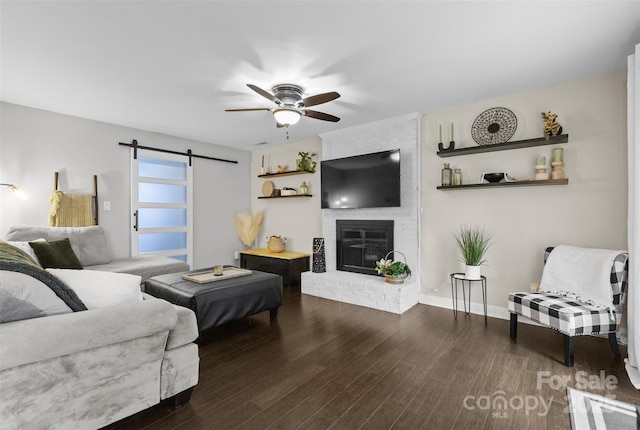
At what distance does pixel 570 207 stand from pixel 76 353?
396 centimetres

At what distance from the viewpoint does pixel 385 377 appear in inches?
86.8

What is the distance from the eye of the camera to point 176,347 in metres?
1.83

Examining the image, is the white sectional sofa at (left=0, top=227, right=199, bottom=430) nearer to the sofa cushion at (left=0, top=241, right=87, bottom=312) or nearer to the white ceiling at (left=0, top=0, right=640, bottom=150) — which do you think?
the sofa cushion at (left=0, top=241, right=87, bottom=312)

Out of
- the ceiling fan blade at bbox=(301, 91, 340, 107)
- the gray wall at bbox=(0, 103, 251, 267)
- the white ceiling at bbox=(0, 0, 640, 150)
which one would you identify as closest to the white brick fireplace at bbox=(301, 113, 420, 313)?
the white ceiling at bbox=(0, 0, 640, 150)

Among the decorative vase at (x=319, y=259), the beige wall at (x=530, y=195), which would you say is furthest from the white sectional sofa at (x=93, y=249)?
the beige wall at (x=530, y=195)

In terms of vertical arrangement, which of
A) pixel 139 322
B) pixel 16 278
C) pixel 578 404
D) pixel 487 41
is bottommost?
pixel 578 404

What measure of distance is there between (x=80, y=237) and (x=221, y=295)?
226 centimetres

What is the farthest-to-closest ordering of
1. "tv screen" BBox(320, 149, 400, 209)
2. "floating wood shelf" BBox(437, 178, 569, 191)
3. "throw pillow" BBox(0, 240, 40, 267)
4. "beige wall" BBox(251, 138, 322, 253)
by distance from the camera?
"beige wall" BBox(251, 138, 322, 253) → "tv screen" BBox(320, 149, 400, 209) → "floating wood shelf" BBox(437, 178, 569, 191) → "throw pillow" BBox(0, 240, 40, 267)

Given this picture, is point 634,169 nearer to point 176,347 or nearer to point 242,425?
point 242,425

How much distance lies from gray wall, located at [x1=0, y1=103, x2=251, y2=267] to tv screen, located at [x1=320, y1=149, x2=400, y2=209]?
2109 mm

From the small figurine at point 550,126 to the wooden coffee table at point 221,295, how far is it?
3056mm

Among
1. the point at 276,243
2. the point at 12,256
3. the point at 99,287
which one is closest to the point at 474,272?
the point at 276,243

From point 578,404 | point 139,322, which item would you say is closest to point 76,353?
point 139,322

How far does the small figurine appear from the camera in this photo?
9.77ft
